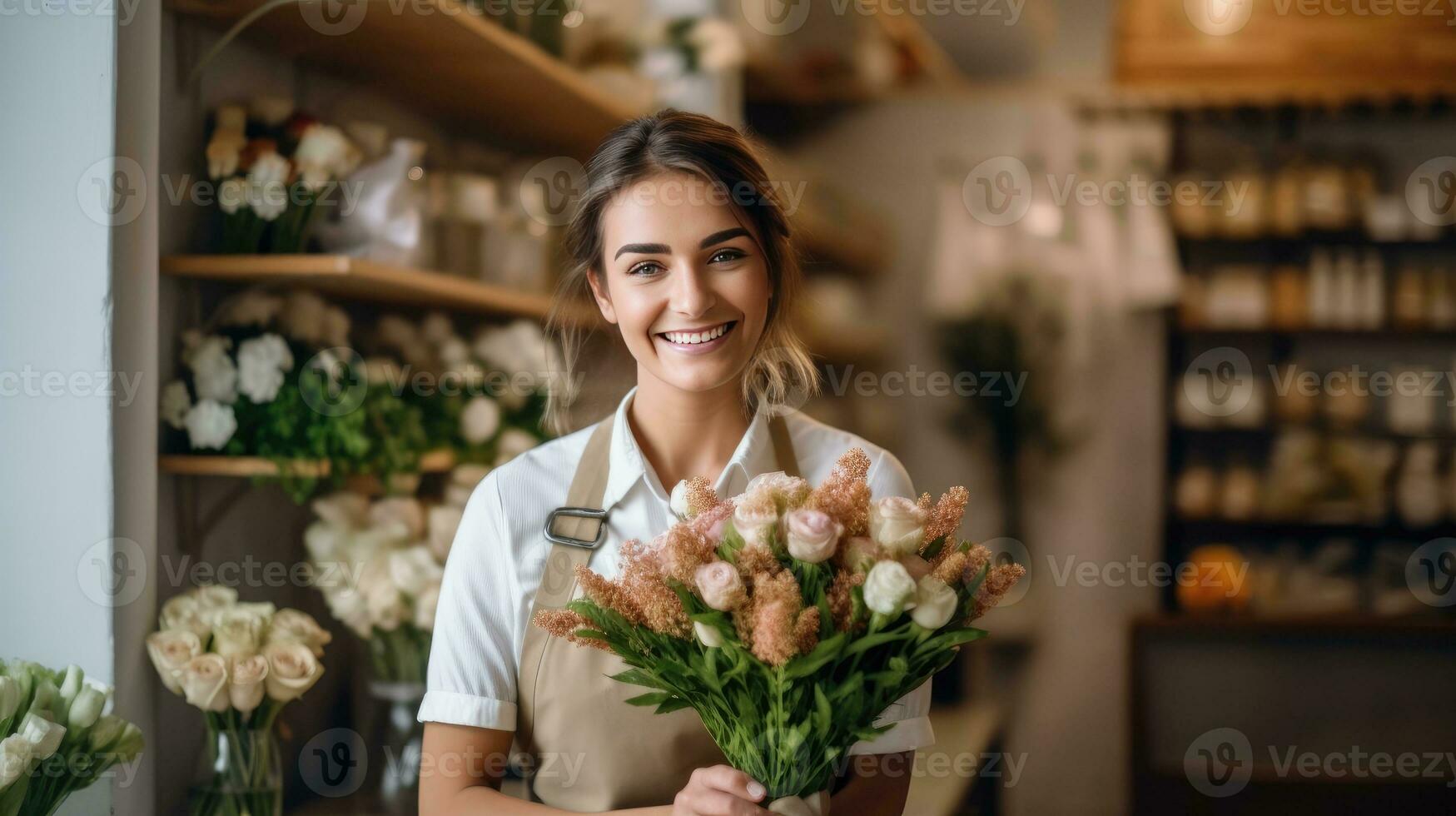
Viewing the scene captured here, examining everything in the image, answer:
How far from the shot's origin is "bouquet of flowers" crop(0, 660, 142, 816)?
3.56 ft

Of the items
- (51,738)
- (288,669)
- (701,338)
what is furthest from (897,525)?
(288,669)

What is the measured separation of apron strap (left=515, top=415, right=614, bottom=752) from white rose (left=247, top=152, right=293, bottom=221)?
0.66 m

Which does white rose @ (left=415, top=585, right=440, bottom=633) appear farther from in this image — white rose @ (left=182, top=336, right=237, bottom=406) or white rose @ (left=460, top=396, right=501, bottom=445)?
white rose @ (left=182, top=336, right=237, bottom=406)

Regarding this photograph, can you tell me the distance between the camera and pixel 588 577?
3.16 feet

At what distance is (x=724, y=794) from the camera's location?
100cm

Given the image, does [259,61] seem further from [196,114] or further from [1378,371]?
[1378,371]

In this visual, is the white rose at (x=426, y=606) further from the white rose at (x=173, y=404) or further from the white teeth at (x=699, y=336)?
the white teeth at (x=699, y=336)

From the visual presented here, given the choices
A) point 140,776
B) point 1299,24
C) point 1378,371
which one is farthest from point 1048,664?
point 140,776

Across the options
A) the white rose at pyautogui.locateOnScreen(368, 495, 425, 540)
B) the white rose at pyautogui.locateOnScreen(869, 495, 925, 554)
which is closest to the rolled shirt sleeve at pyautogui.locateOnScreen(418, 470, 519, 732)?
the white rose at pyautogui.locateOnScreen(869, 495, 925, 554)

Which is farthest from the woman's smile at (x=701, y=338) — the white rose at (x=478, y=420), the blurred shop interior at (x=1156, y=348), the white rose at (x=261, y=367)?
the blurred shop interior at (x=1156, y=348)

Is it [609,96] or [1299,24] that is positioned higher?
[1299,24]

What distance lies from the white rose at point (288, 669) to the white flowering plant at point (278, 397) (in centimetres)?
22

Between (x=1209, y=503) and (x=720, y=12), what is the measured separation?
2.31 m

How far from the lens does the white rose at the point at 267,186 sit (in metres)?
1.64
